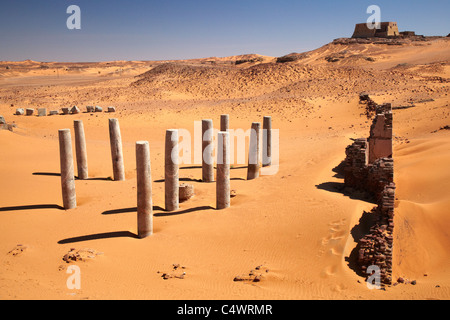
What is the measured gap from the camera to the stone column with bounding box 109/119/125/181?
15375 mm

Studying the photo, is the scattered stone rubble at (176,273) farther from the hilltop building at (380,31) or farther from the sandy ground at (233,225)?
the hilltop building at (380,31)

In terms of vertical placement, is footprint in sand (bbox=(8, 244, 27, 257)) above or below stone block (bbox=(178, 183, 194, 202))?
below

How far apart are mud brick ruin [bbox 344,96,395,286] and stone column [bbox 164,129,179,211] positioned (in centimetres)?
615

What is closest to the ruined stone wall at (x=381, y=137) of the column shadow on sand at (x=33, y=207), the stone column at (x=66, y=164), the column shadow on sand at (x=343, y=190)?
the column shadow on sand at (x=343, y=190)

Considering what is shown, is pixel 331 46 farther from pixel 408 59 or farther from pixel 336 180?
pixel 336 180

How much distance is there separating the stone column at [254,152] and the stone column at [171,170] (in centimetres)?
438

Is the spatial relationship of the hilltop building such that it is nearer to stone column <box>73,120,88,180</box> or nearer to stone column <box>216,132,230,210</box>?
stone column <box>216,132,230,210</box>

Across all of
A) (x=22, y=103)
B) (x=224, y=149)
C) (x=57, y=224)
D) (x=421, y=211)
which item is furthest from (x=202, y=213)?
(x=22, y=103)

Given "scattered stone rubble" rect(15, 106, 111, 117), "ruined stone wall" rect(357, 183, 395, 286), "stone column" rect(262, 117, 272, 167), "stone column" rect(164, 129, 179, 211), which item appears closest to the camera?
"ruined stone wall" rect(357, 183, 395, 286)

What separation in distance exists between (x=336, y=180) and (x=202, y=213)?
19.0 feet

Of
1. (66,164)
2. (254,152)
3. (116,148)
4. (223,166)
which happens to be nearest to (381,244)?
(223,166)

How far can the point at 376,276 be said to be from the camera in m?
8.11

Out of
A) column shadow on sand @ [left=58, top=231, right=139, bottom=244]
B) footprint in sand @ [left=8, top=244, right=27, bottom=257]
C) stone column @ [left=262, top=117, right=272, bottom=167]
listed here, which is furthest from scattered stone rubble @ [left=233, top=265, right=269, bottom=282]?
stone column @ [left=262, top=117, right=272, bottom=167]
